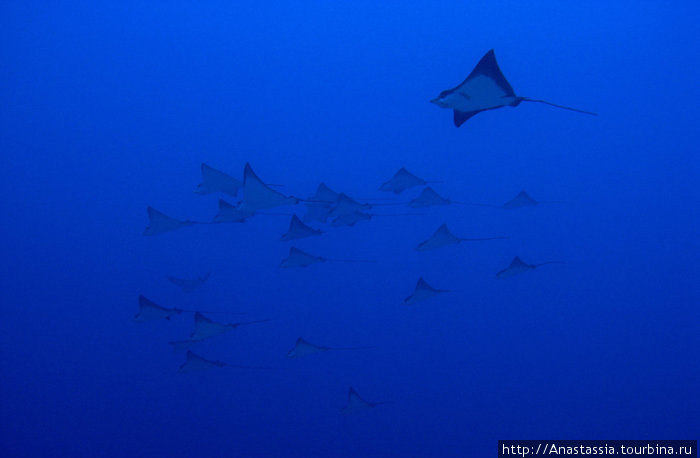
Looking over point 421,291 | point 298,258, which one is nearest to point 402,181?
point 421,291

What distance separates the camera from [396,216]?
4914mm

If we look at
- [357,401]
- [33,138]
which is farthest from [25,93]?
[357,401]

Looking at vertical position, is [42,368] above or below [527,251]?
below

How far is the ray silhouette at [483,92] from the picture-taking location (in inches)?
Result: 95.2

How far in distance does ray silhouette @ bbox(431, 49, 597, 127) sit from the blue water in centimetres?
230

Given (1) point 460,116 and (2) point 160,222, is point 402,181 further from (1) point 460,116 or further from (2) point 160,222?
(2) point 160,222

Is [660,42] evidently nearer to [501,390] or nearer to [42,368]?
[501,390]

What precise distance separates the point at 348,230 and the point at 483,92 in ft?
8.46

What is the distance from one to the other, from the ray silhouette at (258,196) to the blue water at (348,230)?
178 cm

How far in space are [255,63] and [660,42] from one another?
14.8 feet

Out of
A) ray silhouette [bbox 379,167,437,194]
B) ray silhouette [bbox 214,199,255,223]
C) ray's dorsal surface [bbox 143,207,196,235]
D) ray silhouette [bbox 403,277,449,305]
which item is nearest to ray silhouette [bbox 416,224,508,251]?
ray silhouette [bbox 403,277,449,305]

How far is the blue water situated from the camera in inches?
186

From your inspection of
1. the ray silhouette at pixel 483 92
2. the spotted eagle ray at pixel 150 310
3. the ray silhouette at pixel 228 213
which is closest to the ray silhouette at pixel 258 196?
the ray silhouette at pixel 228 213

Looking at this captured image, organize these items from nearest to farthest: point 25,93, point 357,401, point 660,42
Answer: point 357,401
point 25,93
point 660,42
